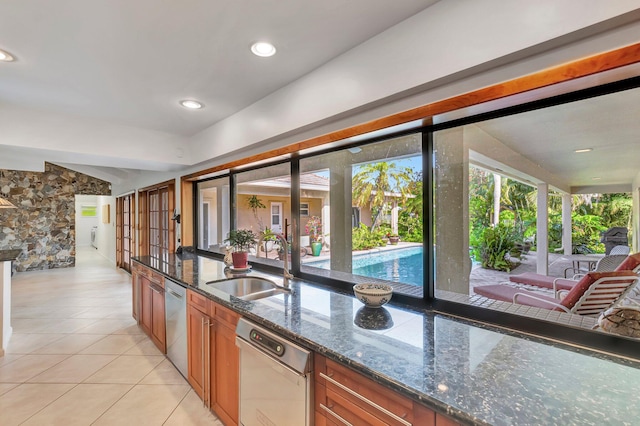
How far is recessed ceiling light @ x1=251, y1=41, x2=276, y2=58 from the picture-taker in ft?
5.45

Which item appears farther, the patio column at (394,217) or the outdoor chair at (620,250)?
the patio column at (394,217)

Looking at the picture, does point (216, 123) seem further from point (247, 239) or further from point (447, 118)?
point (447, 118)

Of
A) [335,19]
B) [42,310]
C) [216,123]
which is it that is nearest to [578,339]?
[335,19]

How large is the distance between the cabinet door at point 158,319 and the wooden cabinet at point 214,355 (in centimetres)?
68

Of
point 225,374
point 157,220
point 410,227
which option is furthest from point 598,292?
point 157,220

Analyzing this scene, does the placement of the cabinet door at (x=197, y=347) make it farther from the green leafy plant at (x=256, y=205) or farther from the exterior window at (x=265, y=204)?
the green leafy plant at (x=256, y=205)

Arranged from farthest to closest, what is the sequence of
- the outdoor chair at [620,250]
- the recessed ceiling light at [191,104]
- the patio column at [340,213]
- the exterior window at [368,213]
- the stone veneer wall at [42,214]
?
the stone veneer wall at [42,214] < the patio column at [340,213] < the recessed ceiling light at [191,104] < the exterior window at [368,213] < the outdoor chair at [620,250]

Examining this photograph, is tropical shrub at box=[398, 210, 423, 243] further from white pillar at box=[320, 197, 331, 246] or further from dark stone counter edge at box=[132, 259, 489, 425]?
white pillar at box=[320, 197, 331, 246]

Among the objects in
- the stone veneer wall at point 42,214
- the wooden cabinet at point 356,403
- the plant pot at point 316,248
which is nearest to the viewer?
the wooden cabinet at point 356,403

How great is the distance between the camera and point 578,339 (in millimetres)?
1157

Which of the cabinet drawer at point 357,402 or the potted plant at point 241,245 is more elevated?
the potted plant at point 241,245

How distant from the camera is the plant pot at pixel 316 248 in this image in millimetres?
3347

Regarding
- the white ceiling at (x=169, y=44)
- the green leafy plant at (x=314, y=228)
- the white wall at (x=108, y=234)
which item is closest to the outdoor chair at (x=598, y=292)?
the white ceiling at (x=169, y=44)

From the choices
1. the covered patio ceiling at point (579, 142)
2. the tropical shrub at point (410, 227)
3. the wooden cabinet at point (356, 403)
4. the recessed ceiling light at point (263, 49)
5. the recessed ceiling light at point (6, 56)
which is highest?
the recessed ceiling light at point (6, 56)
